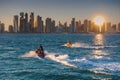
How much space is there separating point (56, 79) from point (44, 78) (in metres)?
1.61

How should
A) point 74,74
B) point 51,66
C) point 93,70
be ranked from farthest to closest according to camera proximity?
1. point 51,66
2. point 93,70
3. point 74,74

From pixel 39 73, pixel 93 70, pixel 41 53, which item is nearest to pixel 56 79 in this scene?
pixel 39 73

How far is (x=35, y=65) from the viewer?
5662 cm

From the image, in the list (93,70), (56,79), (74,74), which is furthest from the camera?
(93,70)

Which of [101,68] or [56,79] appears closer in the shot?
[56,79]

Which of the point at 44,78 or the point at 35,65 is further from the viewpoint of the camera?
the point at 35,65

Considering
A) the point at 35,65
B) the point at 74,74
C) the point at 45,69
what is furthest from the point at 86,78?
the point at 35,65

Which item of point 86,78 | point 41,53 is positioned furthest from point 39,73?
point 41,53

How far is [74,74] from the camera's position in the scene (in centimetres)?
4612

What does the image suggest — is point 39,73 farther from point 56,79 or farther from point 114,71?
point 114,71

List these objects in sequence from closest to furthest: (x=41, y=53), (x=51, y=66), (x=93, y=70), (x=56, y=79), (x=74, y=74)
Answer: (x=56, y=79) < (x=74, y=74) < (x=93, y=70) < (x=51, y=66) < (x=41, y=53)

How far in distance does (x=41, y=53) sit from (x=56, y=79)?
24956 millimetres

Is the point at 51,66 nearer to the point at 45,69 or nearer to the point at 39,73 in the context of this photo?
the point at 45,69

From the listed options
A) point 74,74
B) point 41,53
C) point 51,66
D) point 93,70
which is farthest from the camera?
point 41,53
